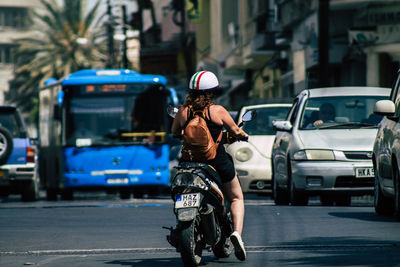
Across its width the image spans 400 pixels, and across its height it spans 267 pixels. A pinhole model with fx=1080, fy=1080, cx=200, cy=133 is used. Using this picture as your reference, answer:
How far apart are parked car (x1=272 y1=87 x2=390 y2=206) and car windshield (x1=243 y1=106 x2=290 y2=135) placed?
2.86 meters

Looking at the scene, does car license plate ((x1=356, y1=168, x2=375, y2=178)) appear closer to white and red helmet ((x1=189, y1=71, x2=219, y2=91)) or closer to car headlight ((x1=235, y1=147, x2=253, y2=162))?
car headlight ((x1=235, y1=147, x2=253, y2=162))

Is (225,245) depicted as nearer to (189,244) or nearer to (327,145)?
(189,244)

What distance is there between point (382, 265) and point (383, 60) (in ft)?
69.7

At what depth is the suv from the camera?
20812 millimetres

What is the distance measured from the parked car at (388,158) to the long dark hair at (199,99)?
3.49 meters

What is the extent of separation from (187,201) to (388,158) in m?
4.51

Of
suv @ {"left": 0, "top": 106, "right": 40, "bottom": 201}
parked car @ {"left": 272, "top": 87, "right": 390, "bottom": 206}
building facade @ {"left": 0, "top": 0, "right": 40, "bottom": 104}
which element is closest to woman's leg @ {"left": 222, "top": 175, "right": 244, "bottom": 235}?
parked car @ {"left": 272, "top": 87, "right": 390, "bottom": 206}

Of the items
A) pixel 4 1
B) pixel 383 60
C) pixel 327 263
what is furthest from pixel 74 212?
pixel 4 1

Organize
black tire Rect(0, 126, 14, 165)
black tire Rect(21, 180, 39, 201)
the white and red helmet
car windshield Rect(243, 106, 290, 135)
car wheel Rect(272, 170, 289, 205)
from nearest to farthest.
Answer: the white and red helmet, car wheel Rect(272, 170, 289, 205), car windshield Rect(243, 106, 290, 135), black tire Rect(0, 126, 14, 165), black tire Rect(21, 180, 39, 201)

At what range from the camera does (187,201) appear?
791 centimetres

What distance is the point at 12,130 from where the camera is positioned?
2145cm

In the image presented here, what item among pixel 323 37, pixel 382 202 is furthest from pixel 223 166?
pixel 323 37

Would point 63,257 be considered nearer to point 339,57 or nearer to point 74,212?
point 74,212

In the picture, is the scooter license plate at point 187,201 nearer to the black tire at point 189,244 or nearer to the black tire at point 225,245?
the black tire at point 189,244
